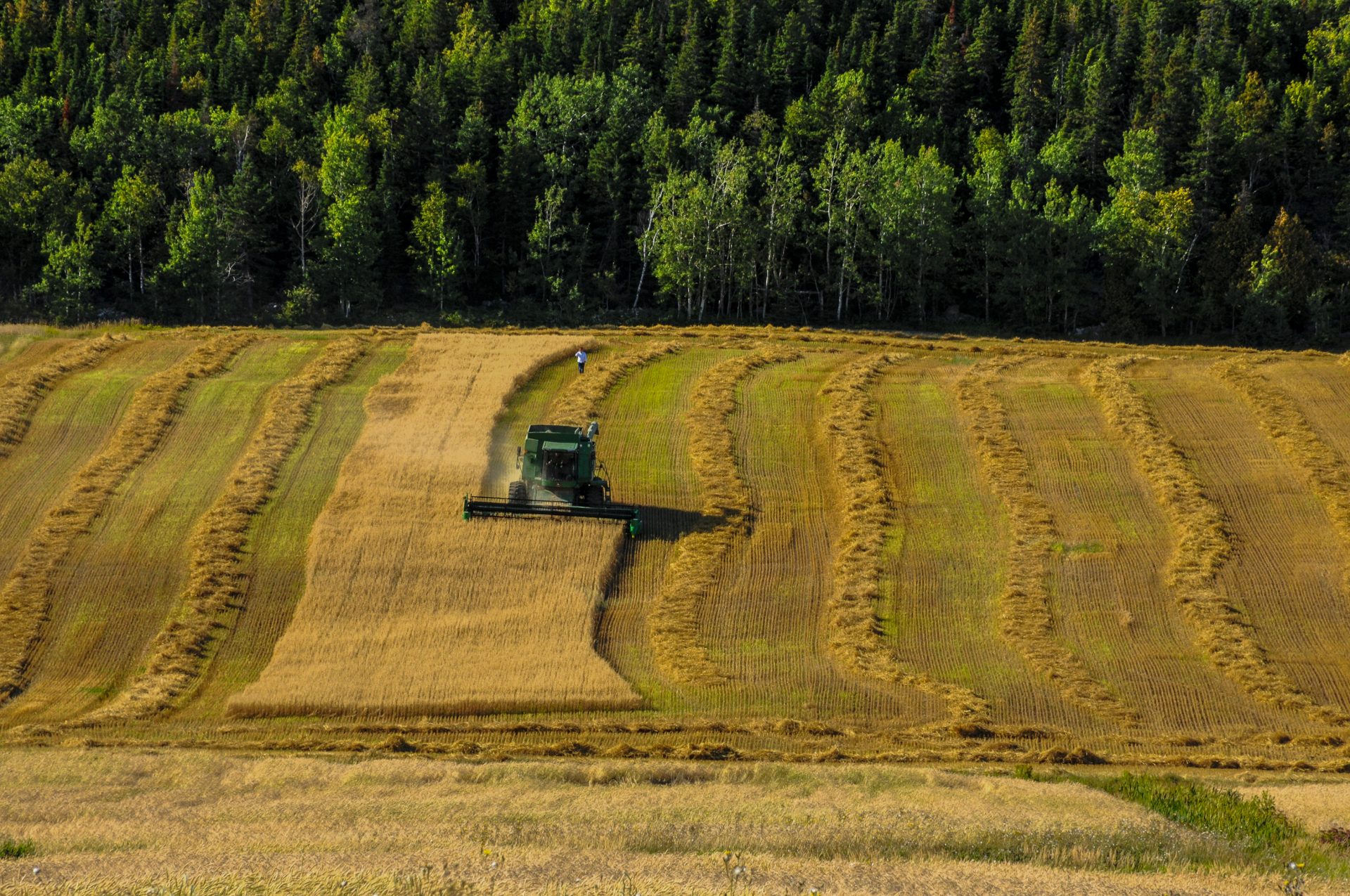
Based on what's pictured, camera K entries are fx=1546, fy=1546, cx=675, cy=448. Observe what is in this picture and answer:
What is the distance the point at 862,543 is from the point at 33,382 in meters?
31.2

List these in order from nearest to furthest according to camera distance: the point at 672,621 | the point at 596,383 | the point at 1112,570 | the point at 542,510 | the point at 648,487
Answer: the point at 672,621 → the point at 1112,570 → the point at 542,510 → the point at 648,487 → the point at 596,383

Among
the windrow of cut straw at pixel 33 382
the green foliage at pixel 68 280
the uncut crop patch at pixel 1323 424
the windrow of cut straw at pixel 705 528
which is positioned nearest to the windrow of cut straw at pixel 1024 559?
the windrow of cut straw at pixel 705 528

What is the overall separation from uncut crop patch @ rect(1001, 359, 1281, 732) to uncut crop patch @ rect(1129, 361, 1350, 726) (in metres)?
1.79

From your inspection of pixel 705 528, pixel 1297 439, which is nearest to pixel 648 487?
pixel 705 528

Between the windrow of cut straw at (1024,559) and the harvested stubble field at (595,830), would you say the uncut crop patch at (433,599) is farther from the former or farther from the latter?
the windrow of cut straw at (1024,559)

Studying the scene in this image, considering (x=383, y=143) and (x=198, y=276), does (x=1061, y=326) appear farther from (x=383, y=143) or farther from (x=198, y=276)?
(x=198, y=276)

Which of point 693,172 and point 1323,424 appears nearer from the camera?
point 1323,424

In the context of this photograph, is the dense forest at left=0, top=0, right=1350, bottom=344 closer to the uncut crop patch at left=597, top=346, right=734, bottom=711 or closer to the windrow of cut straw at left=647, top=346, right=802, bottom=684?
the uncut crop patch at left=597, top=346, right=734, bottom=711

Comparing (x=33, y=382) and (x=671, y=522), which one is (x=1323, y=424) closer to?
(x=671, y=522)

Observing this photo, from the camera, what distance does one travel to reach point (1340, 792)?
3023cm

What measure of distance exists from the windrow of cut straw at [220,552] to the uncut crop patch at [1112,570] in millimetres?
21882

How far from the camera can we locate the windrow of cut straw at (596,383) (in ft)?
175

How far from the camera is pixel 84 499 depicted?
4597 centimetres

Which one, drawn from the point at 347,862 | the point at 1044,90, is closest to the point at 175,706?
the point at 347,862
